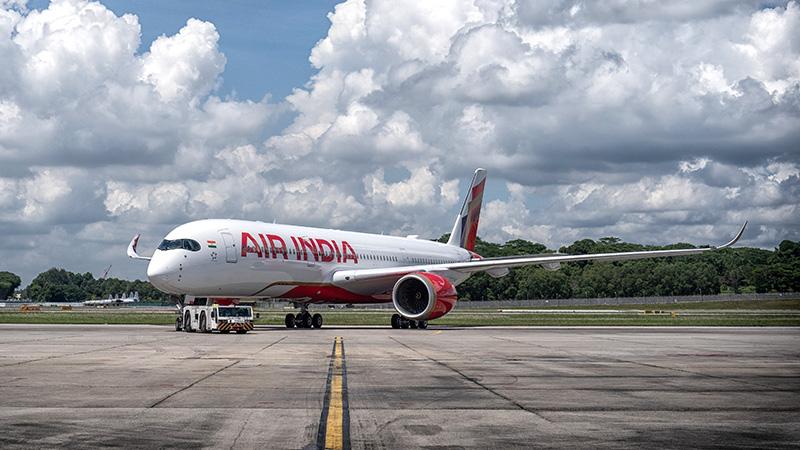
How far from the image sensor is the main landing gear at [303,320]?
4412 centimetres

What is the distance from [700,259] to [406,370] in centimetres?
18064

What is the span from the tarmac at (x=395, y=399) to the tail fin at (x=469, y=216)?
119 ft

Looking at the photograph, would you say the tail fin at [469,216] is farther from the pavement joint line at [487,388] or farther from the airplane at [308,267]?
the pavement joint line at [487,388]

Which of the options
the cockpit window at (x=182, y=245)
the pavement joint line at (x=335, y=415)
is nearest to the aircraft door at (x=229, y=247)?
the cockpit window at (x=182, y=245)

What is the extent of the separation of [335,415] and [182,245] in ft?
86.6

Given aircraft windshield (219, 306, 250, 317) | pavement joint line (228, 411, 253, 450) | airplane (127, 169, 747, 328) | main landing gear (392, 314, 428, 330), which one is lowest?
pavement joint line (228, 411, 253, 450)

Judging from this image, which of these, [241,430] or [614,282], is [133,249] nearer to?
[241,430]

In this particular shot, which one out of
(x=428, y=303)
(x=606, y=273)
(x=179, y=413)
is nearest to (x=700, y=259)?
(x=606, y=273)

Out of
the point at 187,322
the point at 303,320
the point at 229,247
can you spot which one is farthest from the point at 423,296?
the point at 187,322

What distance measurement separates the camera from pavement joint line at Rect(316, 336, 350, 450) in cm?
896

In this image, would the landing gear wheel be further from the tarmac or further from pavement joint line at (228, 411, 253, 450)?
pavement joint line at (228, 411, 253, 450)

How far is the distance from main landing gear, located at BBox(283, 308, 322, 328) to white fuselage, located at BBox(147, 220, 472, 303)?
1073 millimetres

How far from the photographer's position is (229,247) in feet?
122

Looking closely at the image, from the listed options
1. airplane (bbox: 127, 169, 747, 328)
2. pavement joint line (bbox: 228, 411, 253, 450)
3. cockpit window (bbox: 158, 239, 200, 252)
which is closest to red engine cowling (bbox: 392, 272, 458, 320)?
airplane (bbox: 127, 169, 747, 328)
